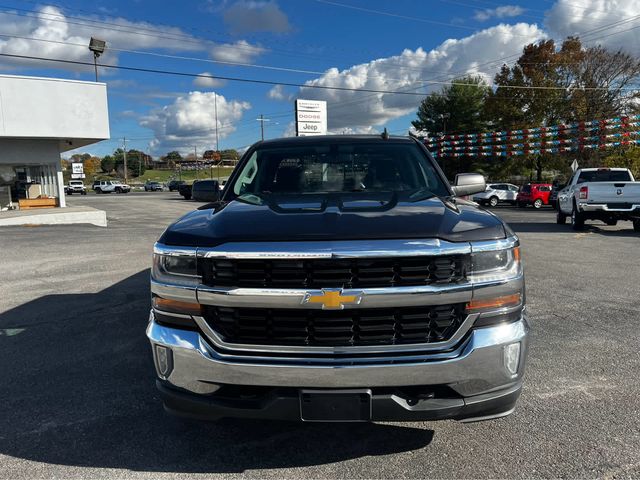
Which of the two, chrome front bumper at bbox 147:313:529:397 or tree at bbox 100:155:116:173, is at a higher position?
tree at bbox 100:155:116:173

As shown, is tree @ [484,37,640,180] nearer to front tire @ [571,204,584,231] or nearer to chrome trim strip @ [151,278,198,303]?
front tire @ [571,204,584,231]

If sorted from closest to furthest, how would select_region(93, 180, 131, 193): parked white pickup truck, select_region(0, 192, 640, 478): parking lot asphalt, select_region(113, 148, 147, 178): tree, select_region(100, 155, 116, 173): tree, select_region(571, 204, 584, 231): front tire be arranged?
select_region(0, 192, 640, 478): parking lot asphalt
select_region(571, 204, 584, 231): front tire
select_region(93, 180, 131, 193): parked white pickup truck
select_region(113, 148, 147, 178): tree
select_region(100, 155, 116, 173): tree

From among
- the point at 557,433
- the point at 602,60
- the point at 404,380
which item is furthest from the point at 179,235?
the point at 602,60

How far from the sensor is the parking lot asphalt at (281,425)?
2.65 metres

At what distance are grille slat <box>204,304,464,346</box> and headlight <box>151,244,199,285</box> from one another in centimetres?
32

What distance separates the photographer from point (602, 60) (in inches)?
1585

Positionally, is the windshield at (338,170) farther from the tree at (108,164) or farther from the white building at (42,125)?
the tree at (108,164)

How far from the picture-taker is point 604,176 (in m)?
15.3

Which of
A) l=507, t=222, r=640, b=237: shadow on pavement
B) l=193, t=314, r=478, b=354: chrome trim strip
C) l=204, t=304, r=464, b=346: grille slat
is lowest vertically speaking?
l=507, t=222, r=640, b=237: shadow on pavement

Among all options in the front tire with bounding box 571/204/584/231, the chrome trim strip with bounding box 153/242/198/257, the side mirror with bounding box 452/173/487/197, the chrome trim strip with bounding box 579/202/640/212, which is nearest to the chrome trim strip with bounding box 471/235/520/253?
the chrome trim strip with bounding box 153/242/198/257

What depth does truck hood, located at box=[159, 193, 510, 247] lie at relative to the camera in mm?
2385

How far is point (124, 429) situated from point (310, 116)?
2790 centimetres

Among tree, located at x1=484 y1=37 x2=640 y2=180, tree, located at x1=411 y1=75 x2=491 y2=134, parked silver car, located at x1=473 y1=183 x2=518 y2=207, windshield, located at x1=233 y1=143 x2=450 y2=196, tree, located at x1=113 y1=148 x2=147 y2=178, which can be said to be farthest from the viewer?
tree, located at x1=113 y1=148 x2=147 y2=178

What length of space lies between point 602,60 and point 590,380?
4511 centimetres
